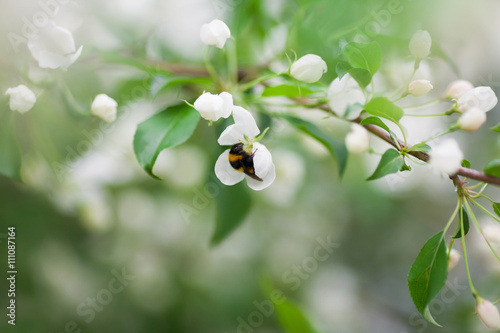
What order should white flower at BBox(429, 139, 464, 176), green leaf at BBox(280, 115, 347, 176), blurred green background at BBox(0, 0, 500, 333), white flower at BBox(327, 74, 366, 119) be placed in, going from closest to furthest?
1. white flower at BBox(429, 139, 464, 176)
2. white flower at BBox(327, 74, 366, 119)
3. green leaf at BBox(280, 115, 347, 176)
4. blurred green background at BBox(0, 0, 500, 333)

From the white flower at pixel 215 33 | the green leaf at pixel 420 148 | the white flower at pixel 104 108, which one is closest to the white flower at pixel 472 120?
the green leaf at pixel 420 148

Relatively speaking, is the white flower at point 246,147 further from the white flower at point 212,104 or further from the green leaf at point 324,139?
the green leaf at point 324,139

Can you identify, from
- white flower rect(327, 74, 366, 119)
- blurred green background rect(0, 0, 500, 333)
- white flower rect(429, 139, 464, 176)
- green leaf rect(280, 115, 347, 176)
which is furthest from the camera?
blurred green background rect(0, 0, 500, 333)

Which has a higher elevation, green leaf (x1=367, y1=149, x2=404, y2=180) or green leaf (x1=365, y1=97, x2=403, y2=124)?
green leaf (x1=365, y1=97, x2=403, y2=124)

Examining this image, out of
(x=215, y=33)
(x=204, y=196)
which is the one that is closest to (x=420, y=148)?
(x=215, y=33)

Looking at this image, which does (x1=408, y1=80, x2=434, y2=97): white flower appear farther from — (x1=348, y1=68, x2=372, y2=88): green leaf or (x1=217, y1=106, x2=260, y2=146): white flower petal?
(x1=217, y1=106, x2=260, y2=146): white flower petal

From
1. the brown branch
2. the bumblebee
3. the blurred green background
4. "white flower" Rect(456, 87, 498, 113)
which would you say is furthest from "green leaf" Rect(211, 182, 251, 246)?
"white flower" Rect(456, 87, 498, 113)

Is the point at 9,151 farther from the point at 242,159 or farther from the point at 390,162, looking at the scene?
the point at 390,162

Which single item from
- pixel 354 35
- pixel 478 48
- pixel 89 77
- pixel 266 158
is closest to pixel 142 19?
pixel 89 77
